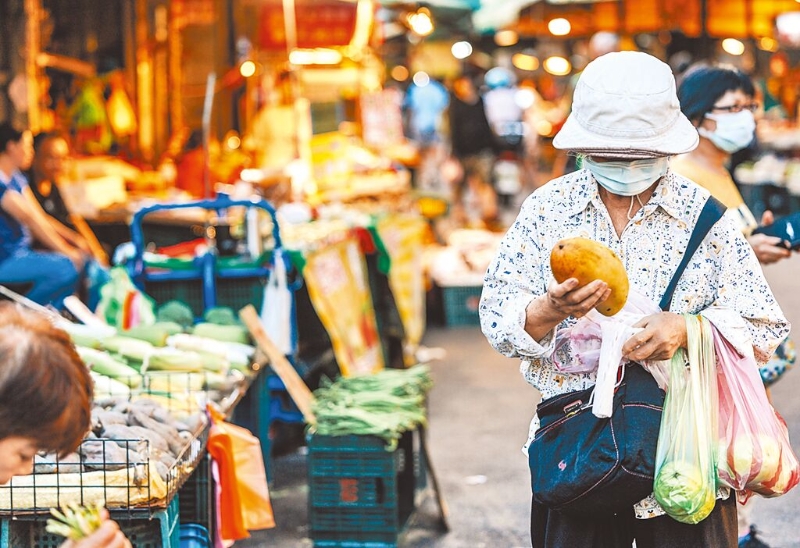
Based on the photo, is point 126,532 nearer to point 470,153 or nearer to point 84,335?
point 84,335

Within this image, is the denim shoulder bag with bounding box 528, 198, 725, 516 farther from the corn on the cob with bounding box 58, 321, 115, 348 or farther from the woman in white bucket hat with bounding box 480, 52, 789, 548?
the corn on the cob with bounding box 58, 321, 115, 348

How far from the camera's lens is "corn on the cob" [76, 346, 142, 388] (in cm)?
512

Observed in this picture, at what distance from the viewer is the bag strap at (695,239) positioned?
3.15 metres

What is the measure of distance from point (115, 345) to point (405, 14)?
1076 centimetres

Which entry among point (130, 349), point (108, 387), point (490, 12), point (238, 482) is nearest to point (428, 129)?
point (490, 12)

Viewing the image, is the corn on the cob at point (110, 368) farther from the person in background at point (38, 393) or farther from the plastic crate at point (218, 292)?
the person in background at point (38, 393)

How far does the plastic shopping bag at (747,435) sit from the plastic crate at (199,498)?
6.81 ft

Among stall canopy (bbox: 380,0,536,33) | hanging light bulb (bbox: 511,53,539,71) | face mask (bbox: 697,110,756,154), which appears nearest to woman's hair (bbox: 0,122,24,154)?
face mask (bbox: 697,110,756,154)

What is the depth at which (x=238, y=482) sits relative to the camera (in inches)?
181

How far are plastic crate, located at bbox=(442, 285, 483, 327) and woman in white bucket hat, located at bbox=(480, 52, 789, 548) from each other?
330 inches

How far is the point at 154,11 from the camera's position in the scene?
587 inches

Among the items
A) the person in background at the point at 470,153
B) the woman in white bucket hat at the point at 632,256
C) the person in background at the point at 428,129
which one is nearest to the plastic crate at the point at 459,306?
the person in background at the point at 428,129

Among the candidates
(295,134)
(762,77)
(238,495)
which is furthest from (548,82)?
(238,495)

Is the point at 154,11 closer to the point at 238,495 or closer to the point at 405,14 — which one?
the point at 405,14
